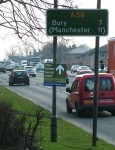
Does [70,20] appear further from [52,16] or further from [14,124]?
[14,124]

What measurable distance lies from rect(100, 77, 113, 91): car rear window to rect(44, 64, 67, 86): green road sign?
29.8 ft

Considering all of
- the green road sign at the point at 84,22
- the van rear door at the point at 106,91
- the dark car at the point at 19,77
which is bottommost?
the dark car at the point at 19,77

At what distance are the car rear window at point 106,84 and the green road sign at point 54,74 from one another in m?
9.09

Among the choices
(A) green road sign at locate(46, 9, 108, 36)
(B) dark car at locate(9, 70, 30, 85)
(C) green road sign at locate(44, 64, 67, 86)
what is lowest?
(B) dark car at locate(9, 70, 30, 85)

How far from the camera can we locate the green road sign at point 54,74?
12.2 metres

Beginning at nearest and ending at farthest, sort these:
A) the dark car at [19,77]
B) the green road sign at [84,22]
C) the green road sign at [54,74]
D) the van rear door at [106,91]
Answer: the green road sign at [84,22]
the green road sign at [54,74]
the van rear door at [106,91]
the dark car at [19,77]

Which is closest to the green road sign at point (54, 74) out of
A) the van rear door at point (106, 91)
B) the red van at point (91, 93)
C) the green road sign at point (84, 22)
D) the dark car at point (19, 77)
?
A: the green road sign at point (84, 22)

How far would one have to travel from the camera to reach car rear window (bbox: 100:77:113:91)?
21.2 meters

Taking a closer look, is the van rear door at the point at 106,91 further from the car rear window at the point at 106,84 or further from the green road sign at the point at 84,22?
the green road sign at the point at 84,22

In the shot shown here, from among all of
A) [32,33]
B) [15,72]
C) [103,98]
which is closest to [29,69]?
[15,72]

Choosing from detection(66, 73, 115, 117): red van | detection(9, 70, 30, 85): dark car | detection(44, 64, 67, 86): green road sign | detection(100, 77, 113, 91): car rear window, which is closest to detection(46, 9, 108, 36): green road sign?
→ detection(44, 64, 67, 86): green road sign

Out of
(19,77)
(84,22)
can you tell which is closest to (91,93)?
(84,22)

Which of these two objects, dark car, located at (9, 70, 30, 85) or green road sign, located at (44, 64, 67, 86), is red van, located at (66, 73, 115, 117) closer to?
green road sign, located at (44, 64, 67, 86)

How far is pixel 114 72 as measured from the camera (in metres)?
26.2
